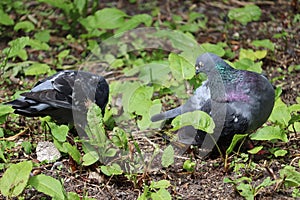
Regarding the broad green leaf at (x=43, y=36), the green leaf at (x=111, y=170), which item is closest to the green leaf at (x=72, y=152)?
the green leaf at (x=111, y=170)

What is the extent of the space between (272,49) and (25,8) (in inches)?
125

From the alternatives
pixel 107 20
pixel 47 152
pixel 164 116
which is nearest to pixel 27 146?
pixel 47 152

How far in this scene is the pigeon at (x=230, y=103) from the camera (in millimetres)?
4145

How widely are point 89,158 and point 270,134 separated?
4.47 feet

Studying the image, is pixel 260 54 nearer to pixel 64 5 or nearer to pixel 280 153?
pixel 280 153

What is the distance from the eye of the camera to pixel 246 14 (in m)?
6.49

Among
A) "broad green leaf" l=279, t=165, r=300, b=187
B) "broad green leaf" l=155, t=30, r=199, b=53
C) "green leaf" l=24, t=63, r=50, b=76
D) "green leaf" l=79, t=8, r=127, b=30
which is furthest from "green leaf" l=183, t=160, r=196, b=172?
"green leaf" l=79, t=8, r=127, b=30

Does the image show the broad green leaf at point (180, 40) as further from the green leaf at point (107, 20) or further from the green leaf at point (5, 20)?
the green leaf at point (5, 20)

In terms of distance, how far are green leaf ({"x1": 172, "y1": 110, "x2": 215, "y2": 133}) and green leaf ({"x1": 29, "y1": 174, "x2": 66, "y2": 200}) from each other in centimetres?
103

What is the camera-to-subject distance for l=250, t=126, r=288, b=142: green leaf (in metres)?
4.13

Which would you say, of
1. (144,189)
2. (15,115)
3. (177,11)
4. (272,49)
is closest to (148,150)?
(144,189)

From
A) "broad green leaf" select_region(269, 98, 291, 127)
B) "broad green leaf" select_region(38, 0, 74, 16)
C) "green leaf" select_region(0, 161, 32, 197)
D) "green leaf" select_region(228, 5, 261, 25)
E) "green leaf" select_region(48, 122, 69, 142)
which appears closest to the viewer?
"green leaf" select_region(0, 161, 32, 197)

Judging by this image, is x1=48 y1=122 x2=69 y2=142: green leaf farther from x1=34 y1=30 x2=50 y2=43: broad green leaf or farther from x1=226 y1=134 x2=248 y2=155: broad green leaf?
x1=34 y1=30 x2=50 y2=43: broad green leaf

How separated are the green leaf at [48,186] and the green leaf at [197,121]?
3.37ft
